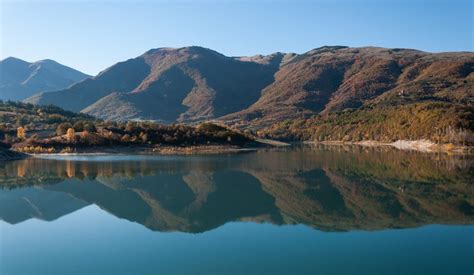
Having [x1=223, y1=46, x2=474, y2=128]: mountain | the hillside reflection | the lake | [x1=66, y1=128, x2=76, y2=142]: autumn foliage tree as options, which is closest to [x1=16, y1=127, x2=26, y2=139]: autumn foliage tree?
[x1=66, y1=128, x2=76, y2=142]: autumn foliage tree

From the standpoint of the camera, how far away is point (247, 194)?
101 ft

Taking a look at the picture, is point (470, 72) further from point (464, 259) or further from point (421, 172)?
point (464, 259)

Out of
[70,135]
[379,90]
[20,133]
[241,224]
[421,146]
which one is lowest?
[241,224]

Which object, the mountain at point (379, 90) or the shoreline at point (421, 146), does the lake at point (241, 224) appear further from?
the mountain at point (379, 90)

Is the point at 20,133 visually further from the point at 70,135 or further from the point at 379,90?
the point at 379,90

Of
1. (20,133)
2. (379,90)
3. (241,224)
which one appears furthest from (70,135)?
(379,90)

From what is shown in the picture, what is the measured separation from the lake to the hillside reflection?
74 millimetres

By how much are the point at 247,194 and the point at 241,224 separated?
912cm

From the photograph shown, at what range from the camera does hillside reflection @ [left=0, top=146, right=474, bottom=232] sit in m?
23.0

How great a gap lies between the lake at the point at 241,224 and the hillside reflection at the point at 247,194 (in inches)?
2.9

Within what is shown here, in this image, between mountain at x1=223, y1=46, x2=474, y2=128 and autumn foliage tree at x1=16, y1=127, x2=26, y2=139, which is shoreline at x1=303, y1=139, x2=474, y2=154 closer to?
mountain at x1=223, y1=46, x2=474, y2=128

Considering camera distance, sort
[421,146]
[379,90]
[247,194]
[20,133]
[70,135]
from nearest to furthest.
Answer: [247,194]
[70,135]
[20,133]
[421,146]
[379,90]

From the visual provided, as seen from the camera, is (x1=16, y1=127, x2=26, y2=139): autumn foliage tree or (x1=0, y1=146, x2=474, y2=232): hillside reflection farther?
(x1=16, y1=127, x2=26, y2=139): autumn foliage tree

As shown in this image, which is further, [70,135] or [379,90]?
[379,90]
